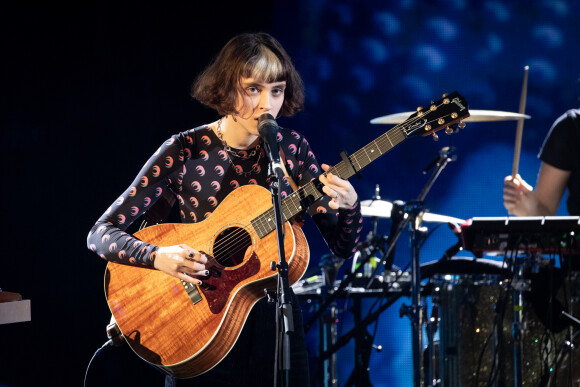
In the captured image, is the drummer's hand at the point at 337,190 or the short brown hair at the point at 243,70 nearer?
the drummer's hand at the point at 337,190

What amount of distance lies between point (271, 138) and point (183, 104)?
2835 mm

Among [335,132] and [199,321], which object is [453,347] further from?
[335,132]

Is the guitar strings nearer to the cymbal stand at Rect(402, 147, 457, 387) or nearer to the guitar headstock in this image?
the guitar headstock

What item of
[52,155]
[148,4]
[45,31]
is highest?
[148,4]

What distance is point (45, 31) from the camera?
4078mm

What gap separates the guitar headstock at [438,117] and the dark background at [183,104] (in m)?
2.49

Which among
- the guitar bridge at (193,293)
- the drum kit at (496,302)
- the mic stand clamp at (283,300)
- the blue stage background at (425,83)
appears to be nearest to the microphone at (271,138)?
the mic stand clamp at (283,300)

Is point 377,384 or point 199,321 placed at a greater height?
point 199,321

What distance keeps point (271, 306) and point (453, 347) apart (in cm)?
167

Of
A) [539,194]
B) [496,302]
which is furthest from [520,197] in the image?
[496,302]

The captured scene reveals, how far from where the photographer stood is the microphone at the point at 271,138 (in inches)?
79.2

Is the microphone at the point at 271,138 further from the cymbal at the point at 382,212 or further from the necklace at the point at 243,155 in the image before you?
the cymbal at the point at 382,212

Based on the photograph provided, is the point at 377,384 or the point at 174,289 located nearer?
the point at 174,289

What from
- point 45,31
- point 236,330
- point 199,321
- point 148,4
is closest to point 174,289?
point 199,321
